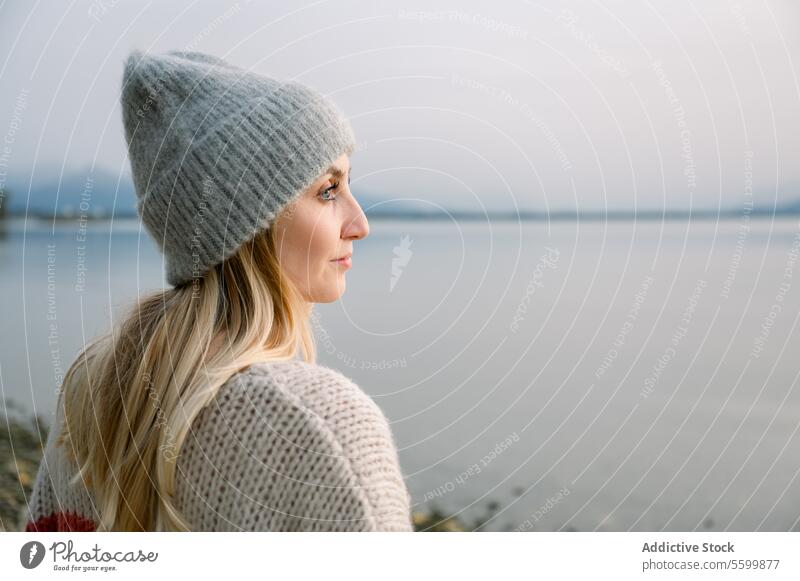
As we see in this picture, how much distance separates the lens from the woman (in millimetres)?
1069

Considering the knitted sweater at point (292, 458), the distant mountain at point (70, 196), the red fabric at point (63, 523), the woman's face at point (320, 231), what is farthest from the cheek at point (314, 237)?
the distant mountain at point (70, 196)

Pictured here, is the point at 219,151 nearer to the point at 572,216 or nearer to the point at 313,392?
the point at 313,392

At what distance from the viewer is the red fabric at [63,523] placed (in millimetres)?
1461

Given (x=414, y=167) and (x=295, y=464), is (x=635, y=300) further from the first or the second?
(x=295, y=464)

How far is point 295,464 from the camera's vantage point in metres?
1.06

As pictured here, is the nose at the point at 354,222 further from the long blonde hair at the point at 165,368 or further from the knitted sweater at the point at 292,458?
the knitted sweater at the point at 292,458

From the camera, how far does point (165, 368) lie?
3.93 feet

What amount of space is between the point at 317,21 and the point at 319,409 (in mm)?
1079

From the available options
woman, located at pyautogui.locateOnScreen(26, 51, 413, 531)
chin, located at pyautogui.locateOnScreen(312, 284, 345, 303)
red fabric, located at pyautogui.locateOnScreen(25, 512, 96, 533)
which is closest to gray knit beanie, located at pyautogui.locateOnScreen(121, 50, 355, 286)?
woman, located at pyautogui.locateOnScreen(26, 51, 413, 531)

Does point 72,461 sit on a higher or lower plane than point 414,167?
lower

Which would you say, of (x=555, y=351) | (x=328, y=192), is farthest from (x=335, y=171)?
(x=555, y=351)
